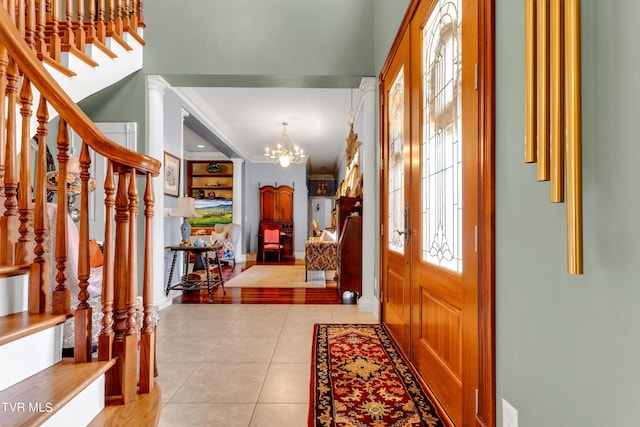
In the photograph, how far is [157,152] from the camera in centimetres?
372

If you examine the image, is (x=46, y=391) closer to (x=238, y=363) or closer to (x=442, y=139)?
(x=238, y=363)

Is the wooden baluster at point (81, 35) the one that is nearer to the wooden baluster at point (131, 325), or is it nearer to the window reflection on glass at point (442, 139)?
the wooden baluster at point (131, 325)

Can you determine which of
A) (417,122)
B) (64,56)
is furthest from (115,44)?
(417,122)

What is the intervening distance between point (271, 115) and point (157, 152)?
2859mm

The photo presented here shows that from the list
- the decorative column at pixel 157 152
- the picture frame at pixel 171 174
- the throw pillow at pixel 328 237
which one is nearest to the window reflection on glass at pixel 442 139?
the decorative column at pixel 157 152

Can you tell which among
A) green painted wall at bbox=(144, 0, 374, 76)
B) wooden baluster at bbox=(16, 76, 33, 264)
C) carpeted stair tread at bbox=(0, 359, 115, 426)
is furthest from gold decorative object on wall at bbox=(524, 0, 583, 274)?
green painted wall at bbox=(144, 0, 374, 76)

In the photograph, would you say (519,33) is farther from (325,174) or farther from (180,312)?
(325,174)

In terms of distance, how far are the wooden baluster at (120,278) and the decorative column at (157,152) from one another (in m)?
2.38

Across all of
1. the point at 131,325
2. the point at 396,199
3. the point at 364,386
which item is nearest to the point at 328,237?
the point at 396,199

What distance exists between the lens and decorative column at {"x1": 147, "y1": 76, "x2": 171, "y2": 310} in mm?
3678

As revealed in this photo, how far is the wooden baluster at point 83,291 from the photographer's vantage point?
1.37 m

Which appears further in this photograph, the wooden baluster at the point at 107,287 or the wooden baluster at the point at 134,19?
the wooden baluster at the point at 134,19

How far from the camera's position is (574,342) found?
0.89 metres

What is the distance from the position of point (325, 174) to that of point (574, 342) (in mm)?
12059
